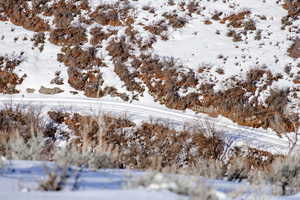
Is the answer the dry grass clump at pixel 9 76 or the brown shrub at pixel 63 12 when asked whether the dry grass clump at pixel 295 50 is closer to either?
the brown shrub at pixel 63 12

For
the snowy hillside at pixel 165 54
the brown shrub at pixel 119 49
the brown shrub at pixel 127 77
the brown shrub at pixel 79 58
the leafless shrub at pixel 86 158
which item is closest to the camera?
the leafless shrub at pixel 86 158

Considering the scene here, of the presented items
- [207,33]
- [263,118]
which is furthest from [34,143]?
[207,33]

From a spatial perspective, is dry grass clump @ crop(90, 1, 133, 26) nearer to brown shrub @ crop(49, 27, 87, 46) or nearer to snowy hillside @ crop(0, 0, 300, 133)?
snowy hillside @ crop(0, 0, 300, 133)

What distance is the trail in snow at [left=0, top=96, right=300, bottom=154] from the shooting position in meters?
14.7

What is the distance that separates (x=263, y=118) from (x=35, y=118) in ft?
33.7

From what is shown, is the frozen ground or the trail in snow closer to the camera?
the frozen ground

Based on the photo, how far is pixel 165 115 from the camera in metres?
15.7

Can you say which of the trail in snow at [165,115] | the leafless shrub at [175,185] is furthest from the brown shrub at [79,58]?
the leafless shrub at [175,185]

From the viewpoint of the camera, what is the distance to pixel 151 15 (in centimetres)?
1973

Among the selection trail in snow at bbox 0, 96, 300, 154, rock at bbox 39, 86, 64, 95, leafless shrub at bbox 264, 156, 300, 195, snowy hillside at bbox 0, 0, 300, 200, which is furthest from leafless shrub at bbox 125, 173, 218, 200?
rock at bbox 39, 86, 64, 95

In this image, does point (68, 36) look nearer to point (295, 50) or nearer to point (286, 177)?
point (295, 50)

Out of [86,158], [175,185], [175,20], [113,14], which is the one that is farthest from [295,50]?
[175,185]

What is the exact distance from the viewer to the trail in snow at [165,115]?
578 inches

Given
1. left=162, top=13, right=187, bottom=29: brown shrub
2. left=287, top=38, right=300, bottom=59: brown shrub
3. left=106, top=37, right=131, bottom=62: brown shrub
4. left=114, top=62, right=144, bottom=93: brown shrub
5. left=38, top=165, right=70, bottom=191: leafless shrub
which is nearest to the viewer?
left=38, top=165, right=70, bottom=191: leafless shrub
